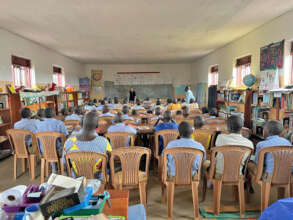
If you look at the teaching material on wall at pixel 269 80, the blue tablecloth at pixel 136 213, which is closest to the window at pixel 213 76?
the teaching material on wall at pixel 269 80

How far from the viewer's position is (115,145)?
11.0 feet

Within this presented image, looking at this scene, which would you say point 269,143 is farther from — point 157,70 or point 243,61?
point 157,70

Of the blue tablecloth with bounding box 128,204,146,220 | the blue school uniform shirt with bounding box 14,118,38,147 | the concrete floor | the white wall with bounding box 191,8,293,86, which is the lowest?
the concrete floor

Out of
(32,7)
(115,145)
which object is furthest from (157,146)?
(32,7)

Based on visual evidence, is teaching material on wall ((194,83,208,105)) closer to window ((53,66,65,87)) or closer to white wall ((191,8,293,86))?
white wall ((191,8,293,86))

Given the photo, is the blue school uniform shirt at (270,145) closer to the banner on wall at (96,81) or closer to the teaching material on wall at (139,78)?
the teaching material on wall at (139,78)

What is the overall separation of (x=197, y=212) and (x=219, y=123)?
2690 millimetres

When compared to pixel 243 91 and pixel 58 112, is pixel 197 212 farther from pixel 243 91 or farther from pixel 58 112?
pixel 58 112

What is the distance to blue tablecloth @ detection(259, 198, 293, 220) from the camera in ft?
3.06

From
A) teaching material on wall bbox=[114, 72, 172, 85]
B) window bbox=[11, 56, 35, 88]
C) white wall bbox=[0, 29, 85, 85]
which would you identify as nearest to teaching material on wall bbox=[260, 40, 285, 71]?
white wall bbox=[0, 29, 85, 85]

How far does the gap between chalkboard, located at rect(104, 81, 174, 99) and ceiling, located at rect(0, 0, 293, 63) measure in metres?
7.00

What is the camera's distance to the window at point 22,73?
632 cm

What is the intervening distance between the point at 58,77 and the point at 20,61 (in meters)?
3.34

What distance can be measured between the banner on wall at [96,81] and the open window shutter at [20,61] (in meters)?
7.28
